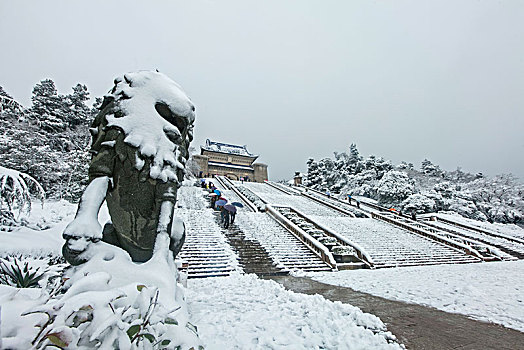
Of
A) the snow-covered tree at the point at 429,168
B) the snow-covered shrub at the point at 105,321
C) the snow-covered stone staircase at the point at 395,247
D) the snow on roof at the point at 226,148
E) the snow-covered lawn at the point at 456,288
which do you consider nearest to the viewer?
the snow-covered shrub at the point at 105,321

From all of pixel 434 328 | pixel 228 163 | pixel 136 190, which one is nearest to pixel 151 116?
pixel 136 190

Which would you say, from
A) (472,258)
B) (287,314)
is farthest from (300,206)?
(287,314)

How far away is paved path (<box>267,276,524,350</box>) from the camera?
111 inches

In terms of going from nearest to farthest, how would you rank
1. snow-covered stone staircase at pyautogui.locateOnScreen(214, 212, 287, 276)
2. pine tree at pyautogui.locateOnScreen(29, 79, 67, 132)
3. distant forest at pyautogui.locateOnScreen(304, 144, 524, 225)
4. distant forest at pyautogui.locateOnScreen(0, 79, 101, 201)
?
snow-covered stone staircase at pyautogui.locateOnScreen(214, 212, 287, 276) < distant forest at pyautogui.locateOnScreen(0, 79, 101, 201) < pine tree at pyautogui.locateOnScreen(29, 79, 67, 132) < distant forest at pyautogui.locateOnScreen(304, 144, 524, 225)

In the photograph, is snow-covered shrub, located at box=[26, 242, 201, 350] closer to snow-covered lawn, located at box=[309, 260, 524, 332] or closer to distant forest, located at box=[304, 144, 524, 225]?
snow-covered lawn, located at box=[309, 260, 524, 332]

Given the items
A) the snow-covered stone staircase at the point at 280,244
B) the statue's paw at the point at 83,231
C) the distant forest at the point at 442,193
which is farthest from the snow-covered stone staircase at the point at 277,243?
the distant forest at the point at 442,193

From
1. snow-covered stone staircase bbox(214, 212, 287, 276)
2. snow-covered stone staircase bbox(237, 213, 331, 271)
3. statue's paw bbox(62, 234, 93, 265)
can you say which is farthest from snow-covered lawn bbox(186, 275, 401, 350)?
snow-covered stone staircase bbox(237, 213, 331, 271)

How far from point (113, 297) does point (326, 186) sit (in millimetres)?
40558

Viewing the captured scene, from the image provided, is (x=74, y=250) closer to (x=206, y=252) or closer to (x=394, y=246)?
(x=206, y=252)

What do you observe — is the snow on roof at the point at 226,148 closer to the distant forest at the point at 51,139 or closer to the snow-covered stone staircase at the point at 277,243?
the distant forest at the point at 51,139

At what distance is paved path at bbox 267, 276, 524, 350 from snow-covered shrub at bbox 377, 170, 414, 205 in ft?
80.4

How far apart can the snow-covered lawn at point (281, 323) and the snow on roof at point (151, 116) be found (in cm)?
185

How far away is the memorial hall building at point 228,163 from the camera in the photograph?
44.6m

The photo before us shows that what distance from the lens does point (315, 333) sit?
Answer: 2852mm
